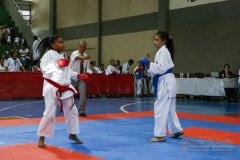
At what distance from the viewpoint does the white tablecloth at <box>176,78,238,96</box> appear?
13.9 m

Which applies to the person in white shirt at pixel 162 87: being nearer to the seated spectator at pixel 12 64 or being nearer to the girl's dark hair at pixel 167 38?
the girl's dark hair at pixel 167 38

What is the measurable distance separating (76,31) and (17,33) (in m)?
3.87

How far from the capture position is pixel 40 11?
26953mm

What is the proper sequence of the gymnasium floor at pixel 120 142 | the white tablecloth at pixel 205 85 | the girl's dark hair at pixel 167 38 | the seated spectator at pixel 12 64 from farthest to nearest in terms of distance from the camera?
the seated spectator at pixel 12 64 → the white tablecloth at pixel 205 85 → the girl's dark hair at pixel 167 38 → the gymnasium floor at pixel 120 142

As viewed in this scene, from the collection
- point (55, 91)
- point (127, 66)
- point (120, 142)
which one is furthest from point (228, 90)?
point (55, 91)

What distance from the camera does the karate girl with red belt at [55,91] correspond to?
15.9 feet

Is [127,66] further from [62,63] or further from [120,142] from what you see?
[62,63]

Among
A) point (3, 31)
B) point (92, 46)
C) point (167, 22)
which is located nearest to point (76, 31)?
point (92, 46)

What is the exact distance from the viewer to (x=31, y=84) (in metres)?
14.3

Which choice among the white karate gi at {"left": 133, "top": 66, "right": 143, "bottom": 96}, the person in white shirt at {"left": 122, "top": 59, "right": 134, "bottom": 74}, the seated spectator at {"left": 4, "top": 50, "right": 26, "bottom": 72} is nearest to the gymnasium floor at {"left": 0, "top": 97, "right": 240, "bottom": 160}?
the seated spectator at {"left": 4, "top": 50, "right": 26, "bottom": 72}

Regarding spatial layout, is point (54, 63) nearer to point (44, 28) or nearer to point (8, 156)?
point (8, 156)

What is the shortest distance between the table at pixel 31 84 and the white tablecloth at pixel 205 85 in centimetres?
321

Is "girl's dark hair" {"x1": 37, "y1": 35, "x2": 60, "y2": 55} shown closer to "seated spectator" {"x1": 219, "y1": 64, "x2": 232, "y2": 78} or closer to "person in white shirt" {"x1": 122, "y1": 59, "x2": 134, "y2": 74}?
"seated spectator" {"x1": 219, "y1": 64, "x2": 232, "y2": 78}

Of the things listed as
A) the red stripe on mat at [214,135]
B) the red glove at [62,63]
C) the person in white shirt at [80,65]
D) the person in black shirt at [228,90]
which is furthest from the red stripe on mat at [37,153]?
the person in black shirt at [228,90]
